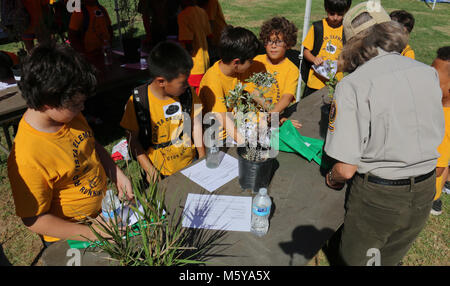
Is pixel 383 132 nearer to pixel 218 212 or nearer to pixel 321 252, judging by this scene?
→ pixel 218 212

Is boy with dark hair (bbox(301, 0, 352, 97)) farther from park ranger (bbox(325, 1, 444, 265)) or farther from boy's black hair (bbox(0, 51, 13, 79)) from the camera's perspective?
boy's black hair (bbox(0, 51, 13, 79))

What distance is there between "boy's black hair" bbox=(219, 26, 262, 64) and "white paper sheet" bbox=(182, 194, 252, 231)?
131 cm

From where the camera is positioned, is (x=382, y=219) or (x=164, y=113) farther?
(x=164, y=113)

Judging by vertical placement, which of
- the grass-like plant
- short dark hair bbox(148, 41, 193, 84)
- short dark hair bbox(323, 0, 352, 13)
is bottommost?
the grass-like plant

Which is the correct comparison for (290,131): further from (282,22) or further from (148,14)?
(148,14)

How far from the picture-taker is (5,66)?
12.0ft

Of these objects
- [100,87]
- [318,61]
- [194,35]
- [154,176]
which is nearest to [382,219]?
[154,176]

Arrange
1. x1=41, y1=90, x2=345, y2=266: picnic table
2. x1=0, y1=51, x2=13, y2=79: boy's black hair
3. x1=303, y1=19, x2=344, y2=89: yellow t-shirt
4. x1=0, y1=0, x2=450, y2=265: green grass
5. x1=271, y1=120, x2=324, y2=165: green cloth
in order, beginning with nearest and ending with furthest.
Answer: x1=41, y1=90, x2=345, y2=266: picnic table, x1=271, y1=120, x2=324, y2=165: green cloth, x1=0, y1=0, x2=450, y2=265: green grass, x1=0, y1=51, x2=13, y2=79: boy's black hair, x1=303, y1=19, x2=344, y2=89: yellow t-shirt

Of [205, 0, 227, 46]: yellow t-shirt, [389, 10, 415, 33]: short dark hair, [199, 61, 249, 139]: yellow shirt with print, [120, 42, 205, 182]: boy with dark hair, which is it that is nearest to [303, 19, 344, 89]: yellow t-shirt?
[389, 10, 415, 33]: short dark hair

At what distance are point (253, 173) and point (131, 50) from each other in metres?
3.69

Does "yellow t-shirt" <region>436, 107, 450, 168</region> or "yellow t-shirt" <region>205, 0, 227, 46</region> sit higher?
"yellow t-shirt" <region>205, 0, 227, 46</region>

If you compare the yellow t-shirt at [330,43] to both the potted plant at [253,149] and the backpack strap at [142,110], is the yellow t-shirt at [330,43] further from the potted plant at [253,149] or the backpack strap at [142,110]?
the backpack strap at [142,110]

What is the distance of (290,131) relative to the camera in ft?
8.57

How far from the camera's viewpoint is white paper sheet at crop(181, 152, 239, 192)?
2.11 metres
